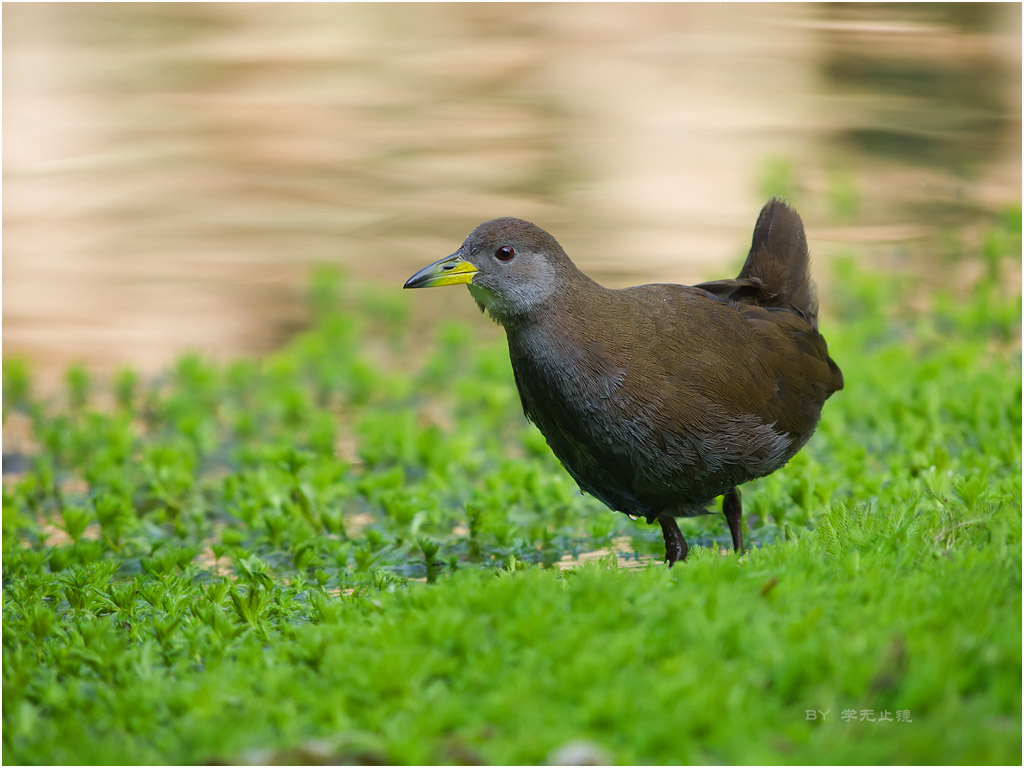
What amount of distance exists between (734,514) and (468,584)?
5.76 feet

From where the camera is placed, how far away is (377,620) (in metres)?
4.07

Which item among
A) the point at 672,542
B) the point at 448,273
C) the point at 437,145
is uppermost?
the point at 437,145

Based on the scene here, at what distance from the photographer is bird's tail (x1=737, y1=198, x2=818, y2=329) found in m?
5.98

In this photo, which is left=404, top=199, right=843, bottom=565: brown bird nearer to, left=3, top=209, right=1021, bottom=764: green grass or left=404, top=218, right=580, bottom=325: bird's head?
left=404, top=218, right=580, bottom=325: bird's head

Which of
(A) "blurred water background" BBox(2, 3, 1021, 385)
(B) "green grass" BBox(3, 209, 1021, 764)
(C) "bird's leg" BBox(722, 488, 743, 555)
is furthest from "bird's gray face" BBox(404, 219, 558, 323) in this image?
(A) "blurred water background" BBox(2, 3, 1021, 385)

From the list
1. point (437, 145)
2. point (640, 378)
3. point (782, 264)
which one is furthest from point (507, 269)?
point (437, 145)

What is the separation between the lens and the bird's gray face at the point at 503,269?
500 cm

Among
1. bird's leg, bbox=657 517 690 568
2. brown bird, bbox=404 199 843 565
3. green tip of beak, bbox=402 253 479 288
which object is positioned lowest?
bird's leg, bbox=657 517 690 568

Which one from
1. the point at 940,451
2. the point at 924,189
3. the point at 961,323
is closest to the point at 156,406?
the point at 940,451

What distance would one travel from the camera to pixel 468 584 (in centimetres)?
418

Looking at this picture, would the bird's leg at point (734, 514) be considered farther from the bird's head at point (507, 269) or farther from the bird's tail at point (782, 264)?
the bird's head at point (507, 269)

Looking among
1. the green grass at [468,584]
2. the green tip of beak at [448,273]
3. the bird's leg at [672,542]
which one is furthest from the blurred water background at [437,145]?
the bird's leg at [672,542]

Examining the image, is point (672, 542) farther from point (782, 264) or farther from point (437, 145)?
point (437, 145)

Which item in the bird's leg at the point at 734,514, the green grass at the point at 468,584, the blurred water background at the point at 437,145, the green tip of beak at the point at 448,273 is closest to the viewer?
the green grass at the point at 468,584
